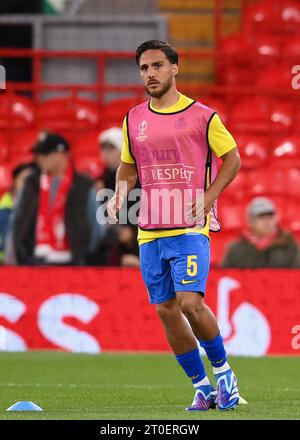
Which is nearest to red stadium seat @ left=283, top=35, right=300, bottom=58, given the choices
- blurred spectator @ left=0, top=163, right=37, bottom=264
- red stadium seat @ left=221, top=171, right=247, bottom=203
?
red stadium seat @ left=221, top=171, right=247, bottom=203

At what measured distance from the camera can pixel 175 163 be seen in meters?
8.25

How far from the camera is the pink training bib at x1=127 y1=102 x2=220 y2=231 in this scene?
823 centimetres

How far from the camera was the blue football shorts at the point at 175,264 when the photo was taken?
26.7ft

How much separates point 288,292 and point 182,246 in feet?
16.6

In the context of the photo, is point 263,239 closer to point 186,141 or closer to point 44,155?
point 44,155

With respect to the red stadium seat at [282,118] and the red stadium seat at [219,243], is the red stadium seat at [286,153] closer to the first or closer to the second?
the red stadium seat at [282,118]

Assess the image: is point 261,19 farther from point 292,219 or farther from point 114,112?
point 292,219

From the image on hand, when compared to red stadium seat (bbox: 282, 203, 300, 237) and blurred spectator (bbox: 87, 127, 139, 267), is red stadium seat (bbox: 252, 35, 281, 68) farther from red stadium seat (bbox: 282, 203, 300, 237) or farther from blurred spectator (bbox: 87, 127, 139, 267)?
blurred spectator (bbox: 87, 127, 139, 267)

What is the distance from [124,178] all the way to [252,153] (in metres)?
8.41

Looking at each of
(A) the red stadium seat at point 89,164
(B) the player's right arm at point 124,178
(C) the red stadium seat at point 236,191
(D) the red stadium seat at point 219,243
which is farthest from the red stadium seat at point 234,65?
(B) the player's right arm at point 124,178

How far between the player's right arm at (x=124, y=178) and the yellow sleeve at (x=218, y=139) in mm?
587

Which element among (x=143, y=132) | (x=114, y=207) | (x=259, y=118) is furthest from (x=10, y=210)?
(x=143, y=132)

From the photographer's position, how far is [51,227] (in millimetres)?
13797

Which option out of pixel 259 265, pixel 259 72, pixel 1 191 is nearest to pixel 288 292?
pixel 259 265
